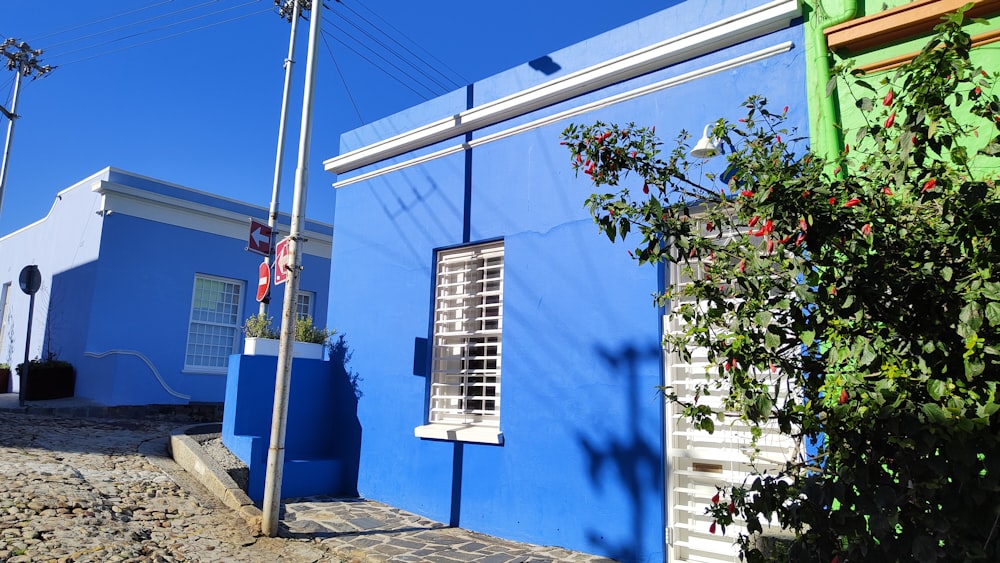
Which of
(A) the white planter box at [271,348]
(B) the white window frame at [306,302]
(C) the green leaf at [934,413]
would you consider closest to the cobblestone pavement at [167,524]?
(A) the white planter box at [271,348]

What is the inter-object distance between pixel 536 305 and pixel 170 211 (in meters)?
10.0

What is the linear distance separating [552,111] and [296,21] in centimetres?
762

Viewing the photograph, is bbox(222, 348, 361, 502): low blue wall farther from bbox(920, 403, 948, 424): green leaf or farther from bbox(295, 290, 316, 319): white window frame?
bbox(295, 290, 316, 319): white window frame

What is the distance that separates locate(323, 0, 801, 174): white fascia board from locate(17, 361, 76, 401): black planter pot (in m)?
7.94

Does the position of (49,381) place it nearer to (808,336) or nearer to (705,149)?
(705,149)

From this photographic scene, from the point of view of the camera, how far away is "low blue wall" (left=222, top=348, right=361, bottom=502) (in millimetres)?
6891

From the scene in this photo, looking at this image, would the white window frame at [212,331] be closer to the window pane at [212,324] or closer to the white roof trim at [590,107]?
the window pane at [212,324]

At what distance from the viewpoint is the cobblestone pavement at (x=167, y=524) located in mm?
4555

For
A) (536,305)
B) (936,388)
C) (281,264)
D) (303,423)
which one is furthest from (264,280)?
(936,388)

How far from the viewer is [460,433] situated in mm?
6242

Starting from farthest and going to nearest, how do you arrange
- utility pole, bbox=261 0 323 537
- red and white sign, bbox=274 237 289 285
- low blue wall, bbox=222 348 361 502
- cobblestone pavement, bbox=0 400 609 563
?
low blue wall, bbox=222 348 361 502 < red and white sign, bbox=274 237 289 285 < utility pole, bbox=261 0 323 537 < cobblestone pavement, bbox=0 400 609 563

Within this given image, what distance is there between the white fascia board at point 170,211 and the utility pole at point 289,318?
7.31m

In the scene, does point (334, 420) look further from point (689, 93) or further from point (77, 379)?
point (77, 379)

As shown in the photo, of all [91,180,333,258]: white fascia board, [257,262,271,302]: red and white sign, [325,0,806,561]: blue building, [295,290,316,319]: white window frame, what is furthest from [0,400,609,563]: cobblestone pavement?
[295,290,316,319]: white window frame
